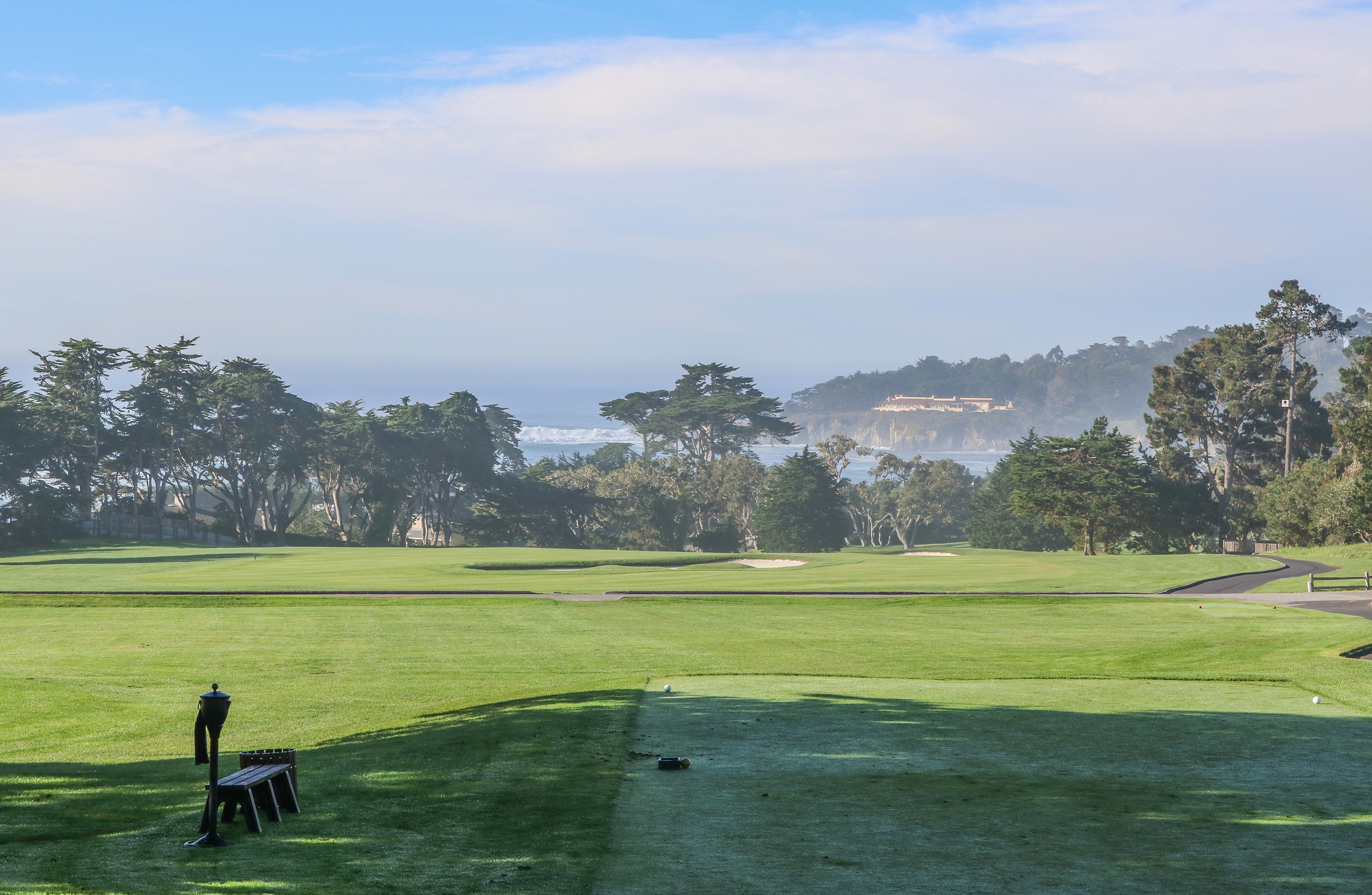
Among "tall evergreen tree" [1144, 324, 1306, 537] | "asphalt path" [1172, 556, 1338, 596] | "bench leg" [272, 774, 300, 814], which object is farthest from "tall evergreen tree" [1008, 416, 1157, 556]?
"bench leg" [272, 774, 300, 814]

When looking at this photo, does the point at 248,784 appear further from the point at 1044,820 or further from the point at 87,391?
the point at 87,391

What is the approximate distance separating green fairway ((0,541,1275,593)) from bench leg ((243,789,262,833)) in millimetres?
31665

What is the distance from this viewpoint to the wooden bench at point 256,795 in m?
9.15

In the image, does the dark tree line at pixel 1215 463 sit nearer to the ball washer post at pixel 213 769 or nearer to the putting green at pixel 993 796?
the putting green at pixel 993 796

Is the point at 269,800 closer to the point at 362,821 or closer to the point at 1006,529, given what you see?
the point at 362,821

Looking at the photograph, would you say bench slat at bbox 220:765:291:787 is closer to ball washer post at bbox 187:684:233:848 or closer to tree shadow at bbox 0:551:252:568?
ball washer post at bbox 187:684:233:848

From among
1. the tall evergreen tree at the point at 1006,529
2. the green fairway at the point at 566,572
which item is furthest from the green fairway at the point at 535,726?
the tall evergreen tree at the point at 1006,529

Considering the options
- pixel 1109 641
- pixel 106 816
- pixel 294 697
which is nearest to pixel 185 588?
pixel 294 697

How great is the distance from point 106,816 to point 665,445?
429ft

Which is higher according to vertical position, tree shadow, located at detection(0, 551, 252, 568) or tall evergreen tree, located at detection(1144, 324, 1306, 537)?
tall evergreen tree, located at detection(1144, 324, 1306, 537)

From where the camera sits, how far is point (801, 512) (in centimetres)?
9794

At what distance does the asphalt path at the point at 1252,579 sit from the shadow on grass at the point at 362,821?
35.3 m

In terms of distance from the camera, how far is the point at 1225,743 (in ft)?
41.7

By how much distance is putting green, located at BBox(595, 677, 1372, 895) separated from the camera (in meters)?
8.00
